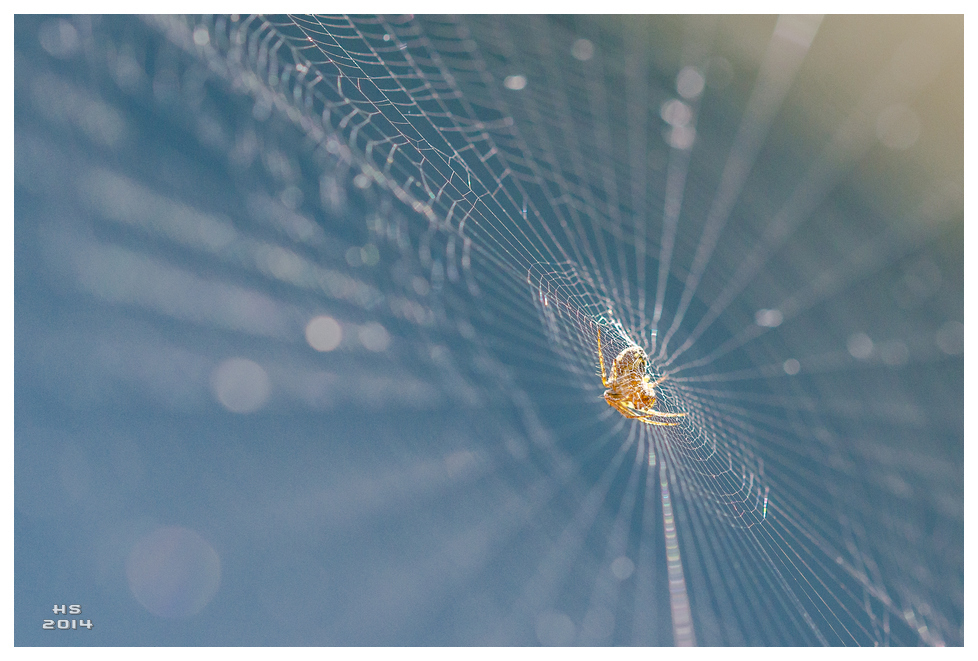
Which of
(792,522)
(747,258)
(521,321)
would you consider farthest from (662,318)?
(792,522)

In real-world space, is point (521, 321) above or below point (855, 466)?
above

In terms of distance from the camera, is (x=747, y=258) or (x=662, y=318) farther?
(x=747, y=258)

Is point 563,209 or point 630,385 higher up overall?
point 563,209

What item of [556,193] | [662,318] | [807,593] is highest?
[556,193]

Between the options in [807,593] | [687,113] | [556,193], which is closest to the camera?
[556,193]

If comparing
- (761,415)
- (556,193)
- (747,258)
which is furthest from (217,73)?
(761,415)

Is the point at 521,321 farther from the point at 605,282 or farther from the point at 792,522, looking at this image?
the point at 792,522

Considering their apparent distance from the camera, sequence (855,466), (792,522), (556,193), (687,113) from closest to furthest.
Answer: (556,193), (687,113), (792,522), (855,466)
